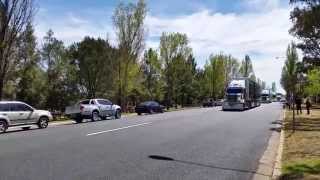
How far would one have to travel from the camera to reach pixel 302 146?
1873 cm

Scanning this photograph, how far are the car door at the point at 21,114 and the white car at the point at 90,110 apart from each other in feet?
29.6

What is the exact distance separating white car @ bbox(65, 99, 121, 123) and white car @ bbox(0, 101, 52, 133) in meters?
7.91

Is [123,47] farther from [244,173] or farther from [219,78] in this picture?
[219,78]

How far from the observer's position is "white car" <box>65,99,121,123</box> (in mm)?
40000

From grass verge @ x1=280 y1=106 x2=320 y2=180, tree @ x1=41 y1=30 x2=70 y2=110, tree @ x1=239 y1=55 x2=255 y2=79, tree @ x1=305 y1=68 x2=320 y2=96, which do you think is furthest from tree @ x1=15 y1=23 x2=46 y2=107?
tree @ x1=239 y1=55 x2=255 y2=79

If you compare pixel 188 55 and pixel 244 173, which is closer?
pixel 244 173

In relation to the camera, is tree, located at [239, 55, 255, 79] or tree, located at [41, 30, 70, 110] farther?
tree, located at [239, 55, 255, 79]

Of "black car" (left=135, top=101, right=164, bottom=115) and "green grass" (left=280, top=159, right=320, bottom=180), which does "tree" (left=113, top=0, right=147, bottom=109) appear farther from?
"green grass" (left=280, top=159, right=320, bottom=180)

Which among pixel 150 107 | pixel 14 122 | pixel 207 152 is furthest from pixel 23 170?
pixel 150 107

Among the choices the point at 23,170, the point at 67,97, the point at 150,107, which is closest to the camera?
the point at 23,170

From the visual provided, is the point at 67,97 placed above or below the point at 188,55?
below

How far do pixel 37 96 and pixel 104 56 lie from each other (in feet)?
39.5

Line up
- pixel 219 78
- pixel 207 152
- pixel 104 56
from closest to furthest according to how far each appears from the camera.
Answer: pixel 207 152 → pixel 104 56 → pixel 219 78

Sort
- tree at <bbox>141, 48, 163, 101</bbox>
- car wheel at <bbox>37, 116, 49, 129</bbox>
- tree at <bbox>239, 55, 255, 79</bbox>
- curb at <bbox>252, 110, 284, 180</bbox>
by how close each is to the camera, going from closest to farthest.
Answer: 1. curb at <bbox>252, 110, 284, 180</bbox>
2. car wheel at <bbox>37, 116, 49, 129</bbox>
3. tree at <bbox>141, 48, 163, 101</bbox>
4. tree at <bbox>239, 55, 255, 79</bbox>
